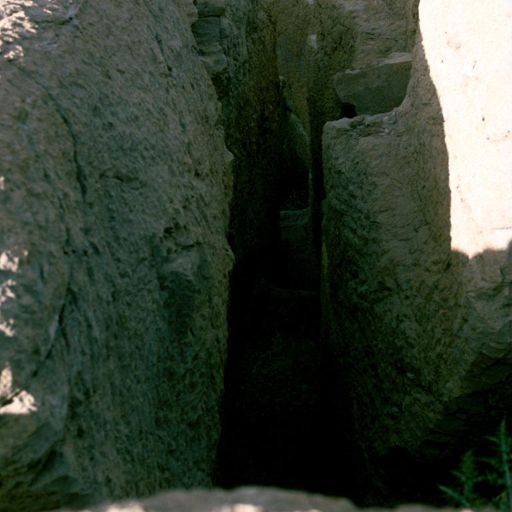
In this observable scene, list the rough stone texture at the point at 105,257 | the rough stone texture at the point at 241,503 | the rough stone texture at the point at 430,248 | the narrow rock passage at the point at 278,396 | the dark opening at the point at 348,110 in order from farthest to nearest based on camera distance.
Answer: the dark opening at the point at 348,110 → the narrow rock passage at the point at 278,396 → the rough stone texture at the point at 430,248 → the rough stone texture at the point at 105,257 → the rough stone texture at the point at 241,503

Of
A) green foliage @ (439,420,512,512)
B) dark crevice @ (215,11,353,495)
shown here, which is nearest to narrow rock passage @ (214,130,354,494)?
dark crevice @ (215,11,353,495)

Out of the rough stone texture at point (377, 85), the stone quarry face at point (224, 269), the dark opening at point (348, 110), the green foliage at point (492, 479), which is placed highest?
the rough stone texture at point (377, 85)

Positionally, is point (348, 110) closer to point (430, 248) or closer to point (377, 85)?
point (377, 85)

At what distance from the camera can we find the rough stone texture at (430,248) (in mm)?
1826

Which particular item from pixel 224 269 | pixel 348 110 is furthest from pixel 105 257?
pixel 348 110

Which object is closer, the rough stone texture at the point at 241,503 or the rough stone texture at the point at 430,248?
the rough stone texture at the point at 241,503

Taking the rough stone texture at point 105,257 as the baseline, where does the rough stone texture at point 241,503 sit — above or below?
below

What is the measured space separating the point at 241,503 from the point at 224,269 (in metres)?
1.12

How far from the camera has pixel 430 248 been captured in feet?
7.34

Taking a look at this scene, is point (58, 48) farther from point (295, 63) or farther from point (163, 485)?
point (295, 63)

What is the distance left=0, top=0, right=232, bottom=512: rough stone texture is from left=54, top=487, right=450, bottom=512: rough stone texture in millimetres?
307

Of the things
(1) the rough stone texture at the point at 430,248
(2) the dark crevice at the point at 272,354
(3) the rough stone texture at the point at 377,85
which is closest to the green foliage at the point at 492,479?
(1) the rough stone texture at the point at 430,248

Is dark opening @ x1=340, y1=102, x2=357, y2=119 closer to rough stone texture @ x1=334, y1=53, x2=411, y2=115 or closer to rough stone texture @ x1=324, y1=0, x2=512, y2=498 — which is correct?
rough stone texture @ x1=334, y1=53, x2=411, y2=115

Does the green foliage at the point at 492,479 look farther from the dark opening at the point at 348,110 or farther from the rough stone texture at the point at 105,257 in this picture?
the dark opening at the point at 348,110
